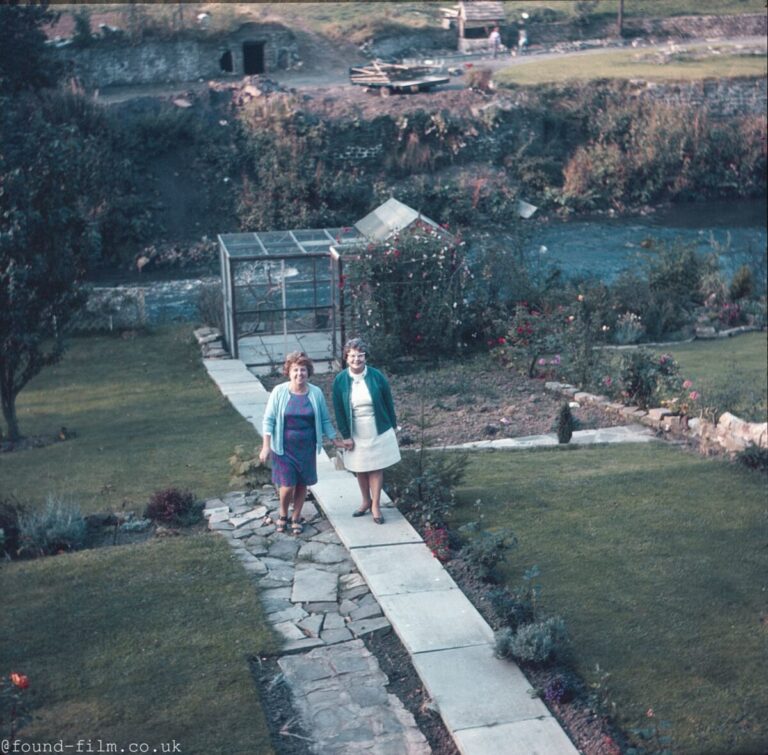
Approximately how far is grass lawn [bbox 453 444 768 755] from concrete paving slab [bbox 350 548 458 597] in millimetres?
582

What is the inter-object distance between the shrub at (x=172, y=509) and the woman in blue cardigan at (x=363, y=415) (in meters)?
1.80

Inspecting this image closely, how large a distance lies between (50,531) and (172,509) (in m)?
1.13

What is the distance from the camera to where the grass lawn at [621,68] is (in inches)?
1464

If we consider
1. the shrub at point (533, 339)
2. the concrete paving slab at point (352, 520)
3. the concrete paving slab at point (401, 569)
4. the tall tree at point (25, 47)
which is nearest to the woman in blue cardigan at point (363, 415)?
the concrete paving slab at point (352, 520)

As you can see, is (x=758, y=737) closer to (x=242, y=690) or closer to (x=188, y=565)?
(x=242, y=690)

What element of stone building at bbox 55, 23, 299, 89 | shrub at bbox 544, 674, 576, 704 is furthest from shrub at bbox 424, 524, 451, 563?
stone building at bbox 55, 23, 299, 89

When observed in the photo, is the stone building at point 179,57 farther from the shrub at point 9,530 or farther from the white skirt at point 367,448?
the white skirt at point 367,448

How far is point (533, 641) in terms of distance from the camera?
647 cm

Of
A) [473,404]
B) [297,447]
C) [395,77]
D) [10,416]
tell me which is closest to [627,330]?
[473,404]

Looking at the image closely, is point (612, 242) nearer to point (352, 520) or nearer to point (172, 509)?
point (352, 520)

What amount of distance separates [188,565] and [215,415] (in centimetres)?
618

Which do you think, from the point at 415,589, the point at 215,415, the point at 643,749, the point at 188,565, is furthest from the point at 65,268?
the point at 643,749

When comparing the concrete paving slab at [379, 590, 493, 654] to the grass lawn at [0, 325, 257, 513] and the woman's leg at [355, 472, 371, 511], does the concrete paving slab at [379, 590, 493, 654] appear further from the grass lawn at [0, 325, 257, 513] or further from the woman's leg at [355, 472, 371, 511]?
the grass lawn at [0, 325, 257, 513]

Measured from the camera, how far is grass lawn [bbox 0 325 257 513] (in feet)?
36.3
